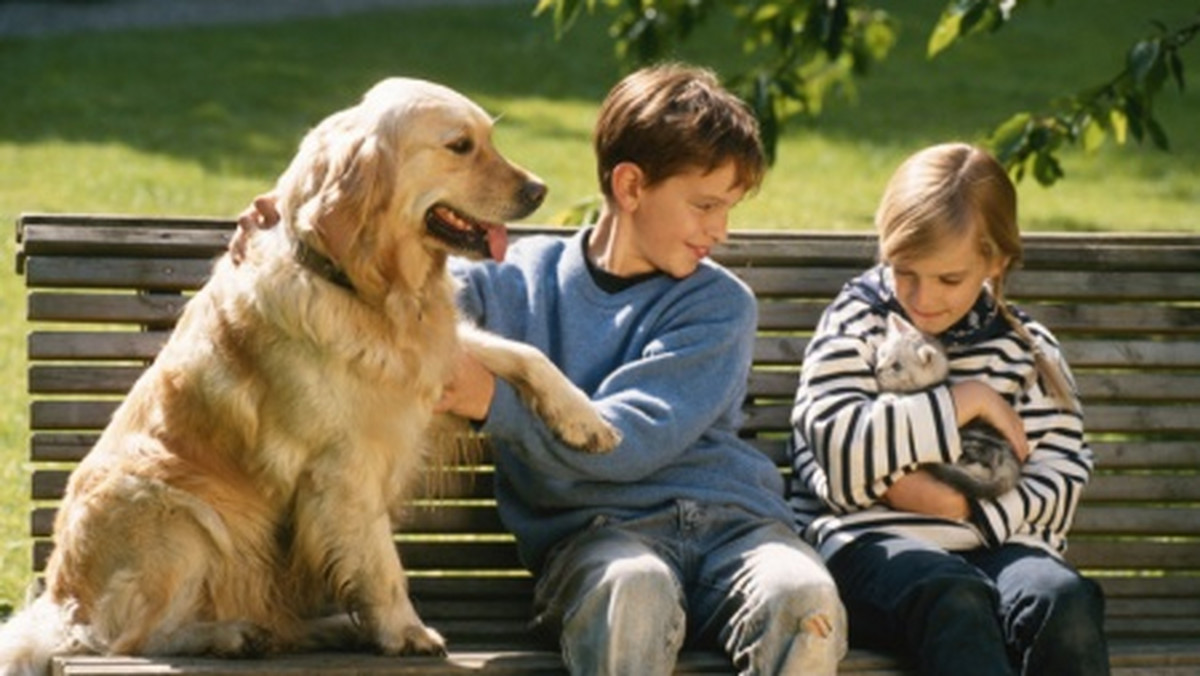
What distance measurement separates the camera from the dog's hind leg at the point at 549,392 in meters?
4.14

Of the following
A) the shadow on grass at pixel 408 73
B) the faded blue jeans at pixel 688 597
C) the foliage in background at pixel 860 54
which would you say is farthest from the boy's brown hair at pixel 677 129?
the shadow on grass at pixel 408 73

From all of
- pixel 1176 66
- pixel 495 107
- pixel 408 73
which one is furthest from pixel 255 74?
pixel 1176 66

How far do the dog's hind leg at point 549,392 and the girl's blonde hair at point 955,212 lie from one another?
0.72 meters

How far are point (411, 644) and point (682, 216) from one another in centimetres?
97

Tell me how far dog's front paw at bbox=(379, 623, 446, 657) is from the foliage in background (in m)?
2.05

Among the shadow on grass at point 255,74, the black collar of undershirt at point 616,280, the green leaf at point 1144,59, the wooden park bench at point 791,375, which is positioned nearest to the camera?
the black collar of undershirt at point 616,280

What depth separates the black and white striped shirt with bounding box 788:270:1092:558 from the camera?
4.36m

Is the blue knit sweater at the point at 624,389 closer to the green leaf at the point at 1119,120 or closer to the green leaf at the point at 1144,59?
the green leaf at the point at 1144,59

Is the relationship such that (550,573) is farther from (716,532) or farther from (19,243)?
(19,243)

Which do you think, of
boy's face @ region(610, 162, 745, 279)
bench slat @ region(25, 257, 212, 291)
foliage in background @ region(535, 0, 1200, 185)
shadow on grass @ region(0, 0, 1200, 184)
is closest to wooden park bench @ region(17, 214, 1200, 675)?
bench slat @ region(25, 257, 212, 291)

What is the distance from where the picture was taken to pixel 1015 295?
5094 millimetres

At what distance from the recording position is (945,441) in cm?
436

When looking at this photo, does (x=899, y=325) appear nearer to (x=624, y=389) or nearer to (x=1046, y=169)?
(x=624, y=389)

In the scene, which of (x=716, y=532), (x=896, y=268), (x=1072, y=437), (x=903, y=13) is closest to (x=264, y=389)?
(x=716, y=532)
